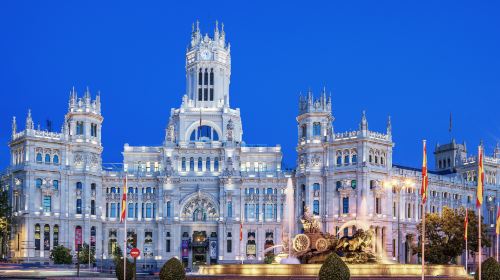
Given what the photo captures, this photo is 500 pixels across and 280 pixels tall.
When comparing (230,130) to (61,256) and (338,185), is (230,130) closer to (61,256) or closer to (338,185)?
(338,185)

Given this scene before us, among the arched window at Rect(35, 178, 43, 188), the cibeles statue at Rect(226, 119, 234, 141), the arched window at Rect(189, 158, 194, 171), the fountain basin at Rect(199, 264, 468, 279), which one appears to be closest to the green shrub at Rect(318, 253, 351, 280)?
the fountain basin at Rect(199, 264, 468, 279)

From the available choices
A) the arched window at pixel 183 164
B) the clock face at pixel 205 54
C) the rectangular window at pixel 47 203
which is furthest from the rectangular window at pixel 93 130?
the clock face at pixel 205 54

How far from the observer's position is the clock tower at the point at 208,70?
169000 mm

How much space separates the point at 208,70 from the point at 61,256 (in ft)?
173

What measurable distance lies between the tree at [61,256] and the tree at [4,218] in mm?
8960

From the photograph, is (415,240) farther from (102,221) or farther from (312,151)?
(102,221)

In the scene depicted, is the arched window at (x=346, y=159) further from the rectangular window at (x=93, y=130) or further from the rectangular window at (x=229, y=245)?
the rectangular window at (x=93, y=130)

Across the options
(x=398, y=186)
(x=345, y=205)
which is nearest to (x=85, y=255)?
(x=345, y=205)

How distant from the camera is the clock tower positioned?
16900 centimetres

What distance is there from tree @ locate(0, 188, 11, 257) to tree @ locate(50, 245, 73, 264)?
8.96 meters

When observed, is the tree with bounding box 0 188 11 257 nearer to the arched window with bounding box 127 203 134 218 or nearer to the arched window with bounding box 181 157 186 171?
the arched window with bounding box 127 203 134 218

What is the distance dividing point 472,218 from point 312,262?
58.1 meters

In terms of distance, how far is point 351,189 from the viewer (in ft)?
463

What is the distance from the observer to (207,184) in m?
157
